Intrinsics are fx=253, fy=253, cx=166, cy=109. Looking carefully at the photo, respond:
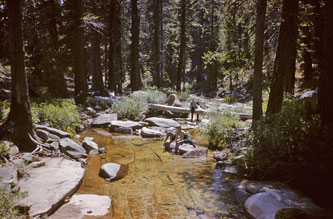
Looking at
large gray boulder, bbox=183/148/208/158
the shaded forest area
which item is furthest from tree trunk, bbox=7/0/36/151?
large gray boulder, bbox=183/148/208/158

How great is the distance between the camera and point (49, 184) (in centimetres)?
560

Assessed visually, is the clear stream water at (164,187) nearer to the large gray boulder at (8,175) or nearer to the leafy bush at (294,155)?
the leafy bush at (294,155)

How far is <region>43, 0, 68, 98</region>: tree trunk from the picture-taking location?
51.0ft

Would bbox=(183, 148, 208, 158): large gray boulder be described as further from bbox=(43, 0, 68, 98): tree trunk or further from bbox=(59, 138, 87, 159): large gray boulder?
bbox=(43, 0, 68, 98): tree trunk

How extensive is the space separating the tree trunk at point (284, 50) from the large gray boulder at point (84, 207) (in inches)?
274

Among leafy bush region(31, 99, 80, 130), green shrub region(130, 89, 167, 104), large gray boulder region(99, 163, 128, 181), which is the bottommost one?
large gray boulder region(99, 163, 128, 181)

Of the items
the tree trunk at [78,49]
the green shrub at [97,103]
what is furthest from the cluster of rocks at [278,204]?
the green shrub at [97,103]

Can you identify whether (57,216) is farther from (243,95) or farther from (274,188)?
(243,95)

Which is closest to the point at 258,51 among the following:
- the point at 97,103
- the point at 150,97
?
the point at 150,97

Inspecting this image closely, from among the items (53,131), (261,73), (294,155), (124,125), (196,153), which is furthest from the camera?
(124,125)

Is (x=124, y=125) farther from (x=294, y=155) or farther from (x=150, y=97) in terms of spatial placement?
(x=294, y=155)

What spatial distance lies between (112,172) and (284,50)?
23.4 ft

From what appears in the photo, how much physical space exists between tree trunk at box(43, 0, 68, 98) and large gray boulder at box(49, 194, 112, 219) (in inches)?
475

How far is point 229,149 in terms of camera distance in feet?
30.9
